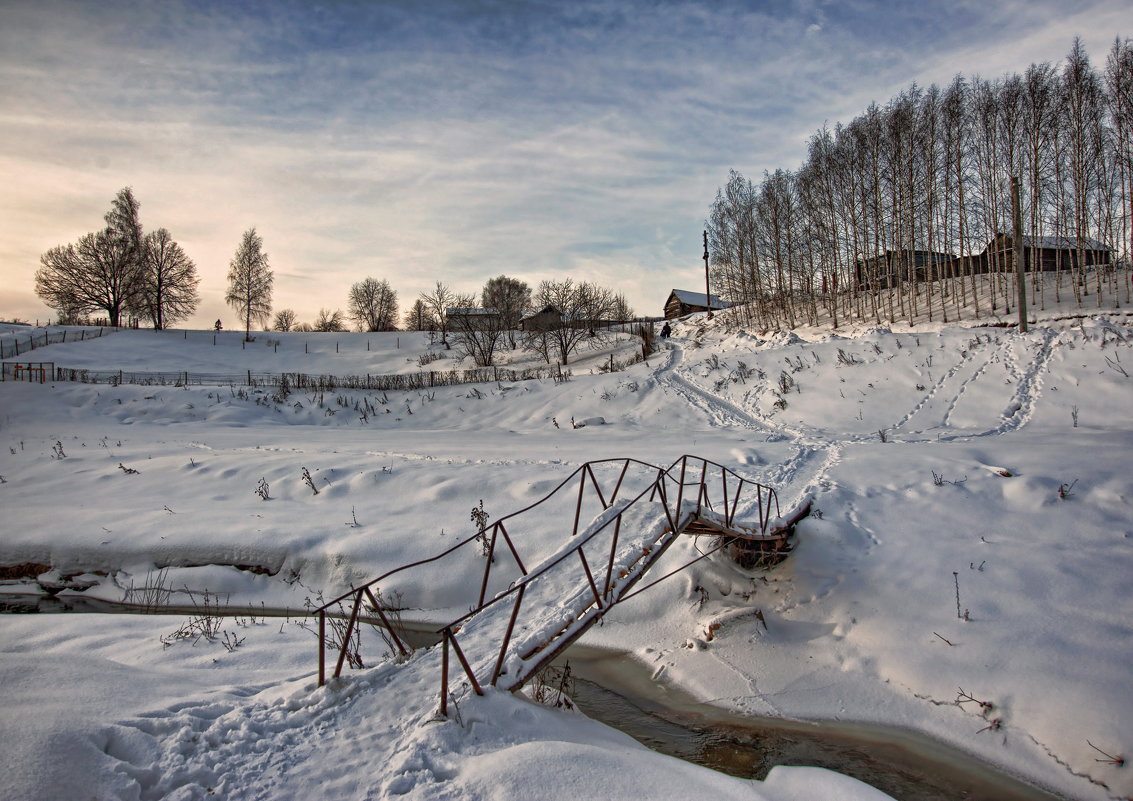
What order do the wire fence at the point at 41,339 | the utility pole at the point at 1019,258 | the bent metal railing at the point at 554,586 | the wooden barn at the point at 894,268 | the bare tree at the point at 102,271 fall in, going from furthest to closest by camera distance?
the bare tree at the point at 102,271
the wire fence at the point at 41,339
the wooden barn at the point at 894,268
the utility pole at the point at 1019,258
the bent metal railing at the point at 554,586

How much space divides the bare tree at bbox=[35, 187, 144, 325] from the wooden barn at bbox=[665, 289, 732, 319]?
46.8 metres

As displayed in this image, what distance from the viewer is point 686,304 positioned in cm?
5722

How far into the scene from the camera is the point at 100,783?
3.39 meters

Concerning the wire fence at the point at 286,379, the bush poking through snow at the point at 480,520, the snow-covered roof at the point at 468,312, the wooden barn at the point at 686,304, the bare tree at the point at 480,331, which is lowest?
the bush poking through snow at the point at 480,520

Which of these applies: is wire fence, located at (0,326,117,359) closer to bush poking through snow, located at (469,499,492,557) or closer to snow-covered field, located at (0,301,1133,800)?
snow-covered field, located at (0,301,1133,800)

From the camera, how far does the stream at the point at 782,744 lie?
5.48 meters

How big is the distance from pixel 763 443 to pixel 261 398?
20566 mm

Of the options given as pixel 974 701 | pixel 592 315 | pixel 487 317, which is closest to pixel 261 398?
pixel 487 317

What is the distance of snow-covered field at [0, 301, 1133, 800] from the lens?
398 centimetres

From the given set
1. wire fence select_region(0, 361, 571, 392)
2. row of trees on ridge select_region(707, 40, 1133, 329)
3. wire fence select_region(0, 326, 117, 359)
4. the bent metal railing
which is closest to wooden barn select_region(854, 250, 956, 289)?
row of trees on ridge select_region(707, 40, 1133, 329)

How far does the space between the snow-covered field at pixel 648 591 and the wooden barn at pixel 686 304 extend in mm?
36319

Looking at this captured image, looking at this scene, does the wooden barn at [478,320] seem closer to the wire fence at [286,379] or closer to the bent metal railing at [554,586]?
the wire fence at [286,379]

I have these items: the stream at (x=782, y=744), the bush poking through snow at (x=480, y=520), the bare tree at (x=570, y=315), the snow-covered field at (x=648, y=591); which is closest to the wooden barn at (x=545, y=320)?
the bare tree at (x=570, y=315)

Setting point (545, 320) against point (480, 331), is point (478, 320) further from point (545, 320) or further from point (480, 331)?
point (545, 320)
